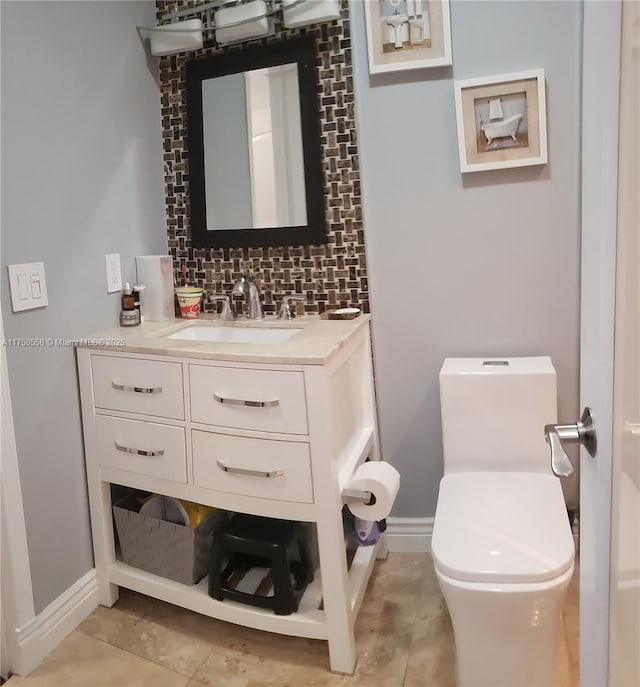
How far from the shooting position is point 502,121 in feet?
6.48

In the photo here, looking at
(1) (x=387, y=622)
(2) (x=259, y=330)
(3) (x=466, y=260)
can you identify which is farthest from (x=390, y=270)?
(1) (x=387, y=622)

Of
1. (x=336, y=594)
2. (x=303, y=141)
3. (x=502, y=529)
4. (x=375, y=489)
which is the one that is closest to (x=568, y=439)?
(x=502, y=529)

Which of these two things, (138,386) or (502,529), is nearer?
(502,529)

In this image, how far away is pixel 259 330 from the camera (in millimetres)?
2176

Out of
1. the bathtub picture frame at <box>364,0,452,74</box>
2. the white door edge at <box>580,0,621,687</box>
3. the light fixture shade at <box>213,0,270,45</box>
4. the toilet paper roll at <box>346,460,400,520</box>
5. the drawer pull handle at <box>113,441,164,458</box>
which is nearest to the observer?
the white door edge at <box>580,0,621,687</box>

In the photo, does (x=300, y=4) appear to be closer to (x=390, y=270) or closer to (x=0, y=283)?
Result: (x=390, y=270)

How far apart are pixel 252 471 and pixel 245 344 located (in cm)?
36

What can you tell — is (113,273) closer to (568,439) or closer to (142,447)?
(142,447)

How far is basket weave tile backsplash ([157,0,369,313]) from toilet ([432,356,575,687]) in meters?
0.50

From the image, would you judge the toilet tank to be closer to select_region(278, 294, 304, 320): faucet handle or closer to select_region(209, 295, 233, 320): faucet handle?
select_region(278, 294, 304, 320): faucet handle

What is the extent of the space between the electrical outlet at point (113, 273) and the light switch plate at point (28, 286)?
303 millimetres

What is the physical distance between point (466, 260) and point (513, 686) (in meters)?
1.23

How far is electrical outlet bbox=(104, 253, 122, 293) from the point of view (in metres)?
2.10

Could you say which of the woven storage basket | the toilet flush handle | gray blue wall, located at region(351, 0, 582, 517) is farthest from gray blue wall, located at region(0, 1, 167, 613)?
the toilet flush handle
